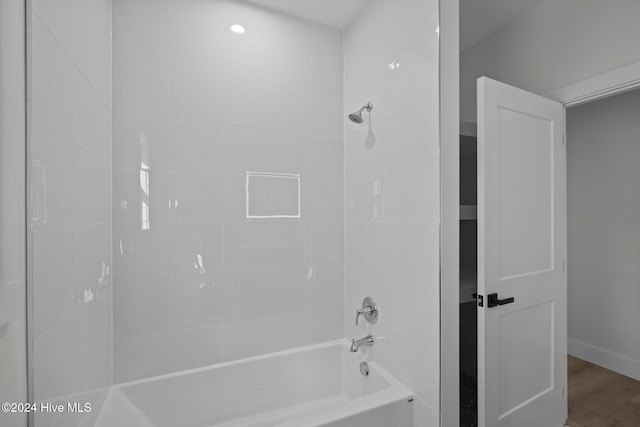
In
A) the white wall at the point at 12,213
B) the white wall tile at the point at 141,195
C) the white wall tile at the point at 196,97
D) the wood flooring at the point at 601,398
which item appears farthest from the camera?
the wood flooring at the point at 601,398

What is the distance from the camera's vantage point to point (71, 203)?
925mm

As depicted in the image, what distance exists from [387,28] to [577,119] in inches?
66.4

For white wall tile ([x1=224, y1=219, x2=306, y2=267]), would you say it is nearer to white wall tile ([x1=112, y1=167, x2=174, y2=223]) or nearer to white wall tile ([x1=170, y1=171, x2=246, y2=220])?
white wall tile ([x1=170, y1=171, x2=246, y2=220])

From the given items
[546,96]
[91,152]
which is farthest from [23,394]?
[546,96]

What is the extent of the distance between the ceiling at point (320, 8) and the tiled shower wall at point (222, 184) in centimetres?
5

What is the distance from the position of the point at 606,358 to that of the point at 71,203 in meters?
3.22

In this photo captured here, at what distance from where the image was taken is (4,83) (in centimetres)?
58

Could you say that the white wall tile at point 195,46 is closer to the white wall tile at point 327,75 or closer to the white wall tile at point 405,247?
the white wall tile at point 327,75

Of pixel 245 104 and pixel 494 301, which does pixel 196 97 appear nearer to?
pixel 245 104

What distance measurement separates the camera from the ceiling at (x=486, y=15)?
1.65m

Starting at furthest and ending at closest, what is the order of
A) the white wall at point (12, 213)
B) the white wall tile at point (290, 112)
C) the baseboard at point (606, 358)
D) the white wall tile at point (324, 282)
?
the baseboard at point (606, 358) < the white wall tile at point (324, 282) < the white wall tile at point (290, 112) < the white wall at point (12, 213)

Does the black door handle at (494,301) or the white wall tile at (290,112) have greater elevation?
the white wall tile at (290,112)

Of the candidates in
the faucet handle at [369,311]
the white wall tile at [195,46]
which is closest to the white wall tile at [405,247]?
the faucet handle at [369,311]

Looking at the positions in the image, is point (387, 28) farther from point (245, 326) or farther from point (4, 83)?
point (245, 326)
